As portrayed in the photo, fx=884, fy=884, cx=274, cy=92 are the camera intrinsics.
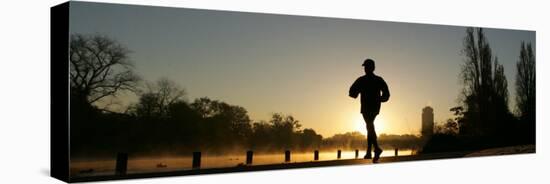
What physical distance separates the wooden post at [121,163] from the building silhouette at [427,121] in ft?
14.7

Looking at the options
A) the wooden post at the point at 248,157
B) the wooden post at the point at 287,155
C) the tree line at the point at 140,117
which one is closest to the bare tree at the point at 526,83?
the wooden post at the point at 287,155

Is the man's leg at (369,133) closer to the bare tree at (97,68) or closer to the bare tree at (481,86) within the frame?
the bare tree at (481,86)

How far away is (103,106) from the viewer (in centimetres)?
959

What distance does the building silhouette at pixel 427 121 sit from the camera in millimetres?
12246

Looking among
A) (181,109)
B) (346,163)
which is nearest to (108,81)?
(181,109)

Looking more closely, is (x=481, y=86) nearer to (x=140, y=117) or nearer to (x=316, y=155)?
(x=316, y=155)

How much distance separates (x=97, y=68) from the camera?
9539 millimetres

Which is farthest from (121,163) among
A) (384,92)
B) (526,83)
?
(526,83)

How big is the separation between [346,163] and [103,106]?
137 inches

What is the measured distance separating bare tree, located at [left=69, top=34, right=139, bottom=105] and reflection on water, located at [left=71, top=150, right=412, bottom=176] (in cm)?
70

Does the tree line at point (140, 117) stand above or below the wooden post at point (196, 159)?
above

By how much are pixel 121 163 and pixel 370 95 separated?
3.63 meters

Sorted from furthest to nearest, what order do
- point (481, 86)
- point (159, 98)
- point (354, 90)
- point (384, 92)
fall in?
1. point (481, 86)
2. point (384, 92)
3. point (354, 90)
4. point (159, 98)

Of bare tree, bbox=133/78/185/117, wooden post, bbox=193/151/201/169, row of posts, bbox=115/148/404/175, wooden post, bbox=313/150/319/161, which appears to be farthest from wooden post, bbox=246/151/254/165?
bare tree, bbox=133/78/185/117
